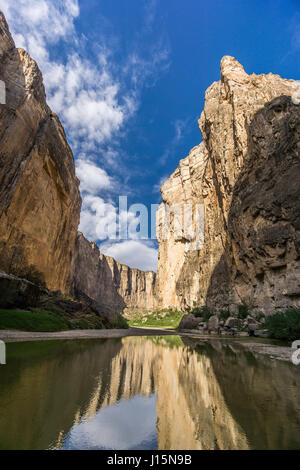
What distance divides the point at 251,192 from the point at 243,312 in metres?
9.12

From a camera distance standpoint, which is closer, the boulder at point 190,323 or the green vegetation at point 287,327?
the green vegetation at point 287,327

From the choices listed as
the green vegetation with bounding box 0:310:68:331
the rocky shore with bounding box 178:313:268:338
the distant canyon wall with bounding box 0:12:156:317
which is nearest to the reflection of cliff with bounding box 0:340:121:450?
the green vegetation with bounding box 0:310:68:331

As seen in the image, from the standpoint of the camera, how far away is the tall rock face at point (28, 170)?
17734 millimetres

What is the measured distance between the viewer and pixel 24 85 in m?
18.8

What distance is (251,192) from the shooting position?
1870 cm

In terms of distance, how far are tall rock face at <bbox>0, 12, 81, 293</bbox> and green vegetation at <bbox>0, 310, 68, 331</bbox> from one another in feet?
32.6

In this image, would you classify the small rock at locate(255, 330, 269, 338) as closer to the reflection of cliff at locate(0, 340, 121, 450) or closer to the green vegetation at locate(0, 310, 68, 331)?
the green vegetation at locate(0, 310, 68, 331)

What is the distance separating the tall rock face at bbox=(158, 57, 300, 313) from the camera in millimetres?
15023

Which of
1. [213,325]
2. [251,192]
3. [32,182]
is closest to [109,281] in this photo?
[32,182]

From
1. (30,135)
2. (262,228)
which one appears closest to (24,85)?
(30,135)

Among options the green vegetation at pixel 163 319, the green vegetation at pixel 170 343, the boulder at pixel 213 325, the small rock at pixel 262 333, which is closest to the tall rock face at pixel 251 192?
the boulder at pixel 213 325

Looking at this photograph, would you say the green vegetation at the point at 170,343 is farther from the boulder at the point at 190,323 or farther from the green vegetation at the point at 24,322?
the boulder at the point at 190,323

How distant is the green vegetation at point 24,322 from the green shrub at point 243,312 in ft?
41.7

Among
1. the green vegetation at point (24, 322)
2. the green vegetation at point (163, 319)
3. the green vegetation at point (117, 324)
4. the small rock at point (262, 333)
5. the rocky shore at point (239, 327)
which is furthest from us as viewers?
the green vegetation at point (163, 319)
